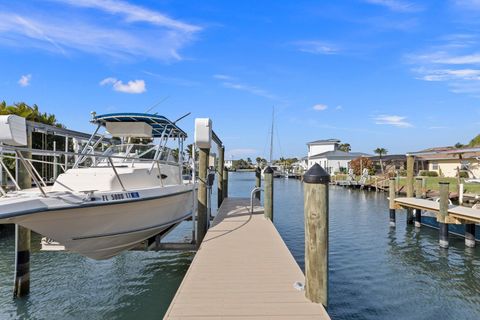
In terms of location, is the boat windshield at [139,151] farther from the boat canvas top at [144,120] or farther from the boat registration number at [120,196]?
the boat registration number at [120,196]

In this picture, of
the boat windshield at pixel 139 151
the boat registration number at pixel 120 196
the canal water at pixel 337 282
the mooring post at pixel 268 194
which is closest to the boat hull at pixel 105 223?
the boat registration number at pixel 120 196

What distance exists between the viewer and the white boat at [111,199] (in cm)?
604

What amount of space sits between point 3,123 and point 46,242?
2.89 metres

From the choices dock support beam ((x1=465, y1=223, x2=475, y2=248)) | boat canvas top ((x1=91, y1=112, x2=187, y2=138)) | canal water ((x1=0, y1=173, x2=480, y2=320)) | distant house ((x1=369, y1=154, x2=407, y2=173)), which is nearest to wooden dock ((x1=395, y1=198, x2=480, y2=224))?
dock support beam ((x1=465, y1=223, x2=475, y2=248))

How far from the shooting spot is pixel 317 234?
450cm

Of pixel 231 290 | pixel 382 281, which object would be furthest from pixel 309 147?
pixel 231 290

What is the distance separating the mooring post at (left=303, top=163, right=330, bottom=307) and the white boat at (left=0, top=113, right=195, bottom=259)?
3.84 m

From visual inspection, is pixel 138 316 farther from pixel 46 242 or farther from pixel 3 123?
pixel 3 123

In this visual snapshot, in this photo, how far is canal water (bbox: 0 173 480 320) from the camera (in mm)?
7727

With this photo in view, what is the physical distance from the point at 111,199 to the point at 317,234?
4337 mm

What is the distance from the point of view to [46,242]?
816 cm

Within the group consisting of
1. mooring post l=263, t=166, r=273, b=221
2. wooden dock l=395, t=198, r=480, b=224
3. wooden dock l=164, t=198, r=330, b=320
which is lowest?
wooden dock l=164, t=198, r=330, b=320

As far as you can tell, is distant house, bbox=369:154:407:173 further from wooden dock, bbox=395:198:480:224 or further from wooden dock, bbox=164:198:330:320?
wooden dock, bbox=164:198:330:320

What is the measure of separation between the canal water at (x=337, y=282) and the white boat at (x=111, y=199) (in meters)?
1.46
